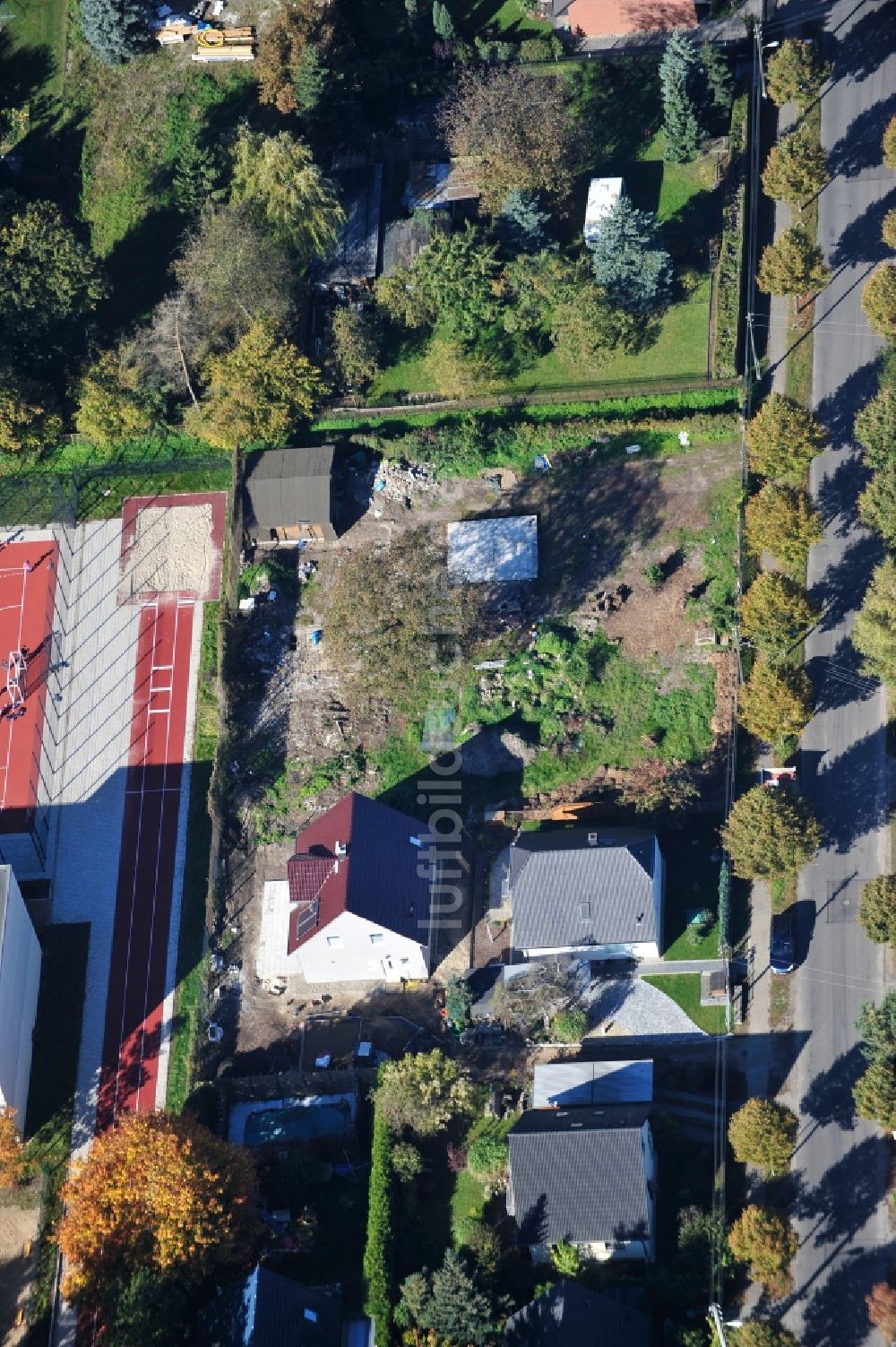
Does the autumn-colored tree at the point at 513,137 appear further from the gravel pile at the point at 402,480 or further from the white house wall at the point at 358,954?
the white house wall at the point at 358,954

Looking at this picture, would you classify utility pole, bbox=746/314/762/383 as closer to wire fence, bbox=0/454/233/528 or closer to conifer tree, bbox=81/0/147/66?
wire fence, bbox=0/454/233/528

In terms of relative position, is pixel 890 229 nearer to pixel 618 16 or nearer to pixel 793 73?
pixel 793 73

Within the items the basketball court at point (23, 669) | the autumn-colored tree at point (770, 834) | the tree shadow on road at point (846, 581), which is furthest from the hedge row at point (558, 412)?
the autumn-colored tree at point (770, 834)

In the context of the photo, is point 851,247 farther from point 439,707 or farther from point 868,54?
point 439,707

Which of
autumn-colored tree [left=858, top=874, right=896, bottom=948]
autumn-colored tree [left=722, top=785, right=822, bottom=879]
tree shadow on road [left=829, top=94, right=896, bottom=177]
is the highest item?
tree shadow on road [left=829, top=94, right=896, bottom=177]

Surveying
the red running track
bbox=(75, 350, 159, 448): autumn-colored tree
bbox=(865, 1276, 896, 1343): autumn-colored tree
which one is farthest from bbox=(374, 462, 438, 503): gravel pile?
bbox=(865, 1276, 896, 1343): autumn-colored tree

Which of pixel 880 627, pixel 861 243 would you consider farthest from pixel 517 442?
pixel 880 627

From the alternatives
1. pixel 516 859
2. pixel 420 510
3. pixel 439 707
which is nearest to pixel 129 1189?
pixel 516 859
